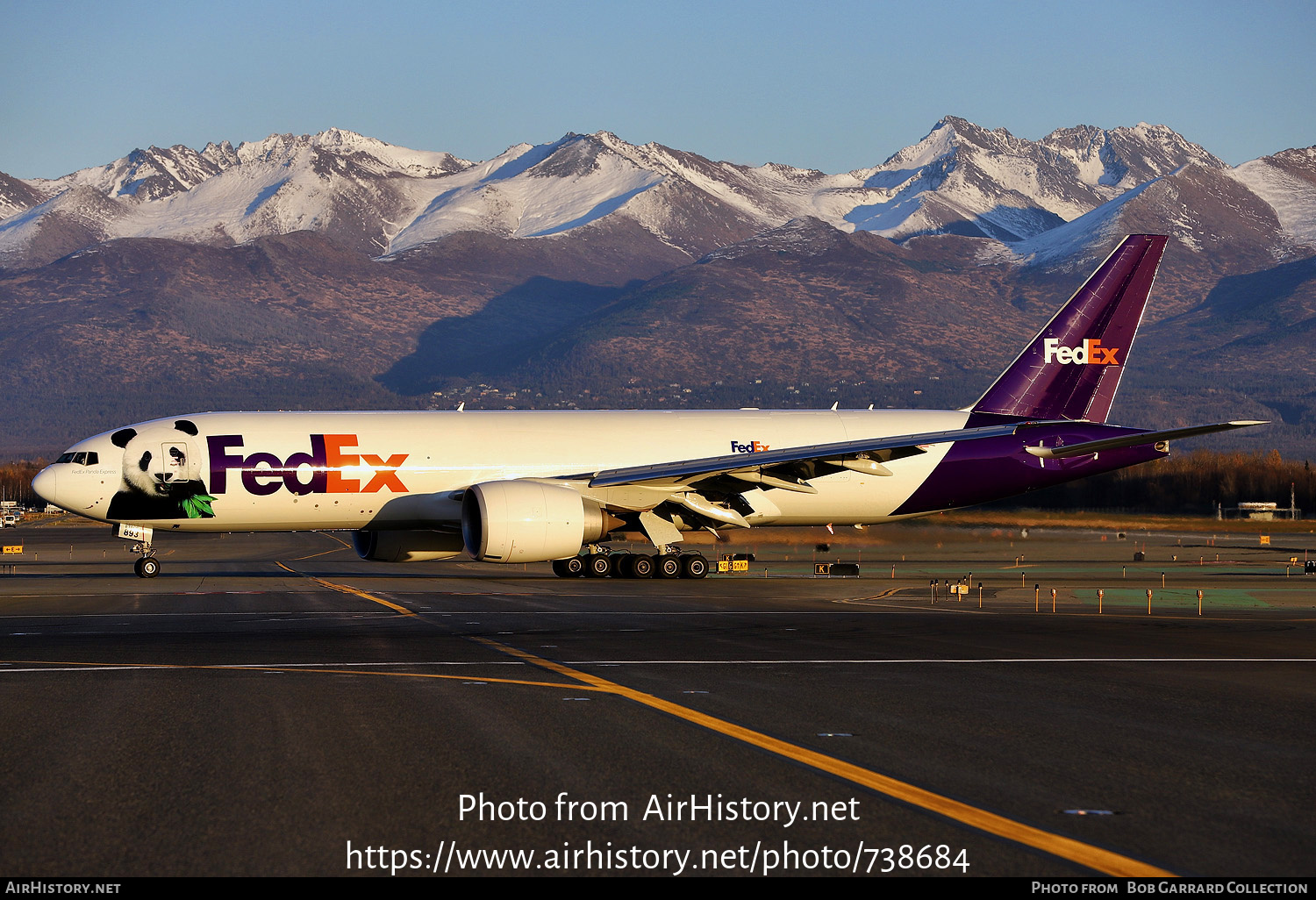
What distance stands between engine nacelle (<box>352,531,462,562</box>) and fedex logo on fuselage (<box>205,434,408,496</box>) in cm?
222

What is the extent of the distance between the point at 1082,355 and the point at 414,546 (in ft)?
65.6

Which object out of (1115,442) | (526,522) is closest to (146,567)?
(526,522)

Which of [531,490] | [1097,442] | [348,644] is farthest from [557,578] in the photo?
[348,644]

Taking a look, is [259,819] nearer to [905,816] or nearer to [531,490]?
[905,816]

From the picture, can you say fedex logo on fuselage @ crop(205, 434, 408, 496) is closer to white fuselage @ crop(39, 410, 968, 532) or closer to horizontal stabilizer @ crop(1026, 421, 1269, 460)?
white fuselage @ crop(39, 410, 968, 532)

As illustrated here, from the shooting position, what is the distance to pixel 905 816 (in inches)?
337

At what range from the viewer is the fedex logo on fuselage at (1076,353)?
42125 millimetres

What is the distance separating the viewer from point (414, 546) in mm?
38375

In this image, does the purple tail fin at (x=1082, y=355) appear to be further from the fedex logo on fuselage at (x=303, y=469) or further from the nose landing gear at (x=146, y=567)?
the nose landing gear at (x=146, y=567)

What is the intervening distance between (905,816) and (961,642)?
1148cm

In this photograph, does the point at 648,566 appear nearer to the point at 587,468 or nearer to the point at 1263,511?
the point at 587,468

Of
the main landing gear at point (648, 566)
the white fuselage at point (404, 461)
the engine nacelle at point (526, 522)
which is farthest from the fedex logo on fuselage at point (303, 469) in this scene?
the main landing gear at point (648, 566)

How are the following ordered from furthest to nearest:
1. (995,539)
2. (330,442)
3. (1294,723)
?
(995,539) → (330,442) → (1294,723)

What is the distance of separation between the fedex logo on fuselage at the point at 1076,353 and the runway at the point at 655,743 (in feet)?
57.3
